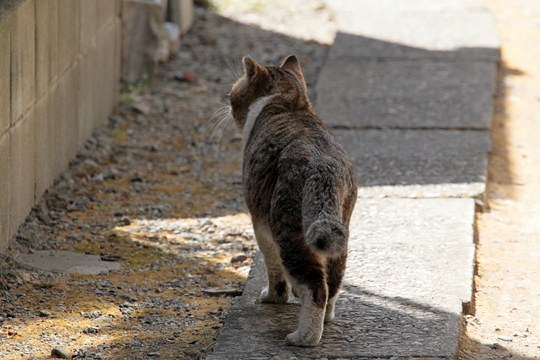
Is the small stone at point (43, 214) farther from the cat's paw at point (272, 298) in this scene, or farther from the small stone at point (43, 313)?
the cat's paw at point (272, 298)

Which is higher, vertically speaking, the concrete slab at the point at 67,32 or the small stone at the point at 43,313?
the concrete slab at the point at 67,32

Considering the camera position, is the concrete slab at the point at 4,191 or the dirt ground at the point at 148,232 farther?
the concrete slab at the point at 4,191

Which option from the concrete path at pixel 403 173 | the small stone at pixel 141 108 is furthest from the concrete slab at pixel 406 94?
the small stone at pixel 141 108

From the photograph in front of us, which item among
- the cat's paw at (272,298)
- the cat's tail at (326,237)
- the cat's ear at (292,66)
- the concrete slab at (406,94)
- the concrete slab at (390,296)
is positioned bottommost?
the cat's paw at (272,298)

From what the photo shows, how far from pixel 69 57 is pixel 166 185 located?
1.04 metres

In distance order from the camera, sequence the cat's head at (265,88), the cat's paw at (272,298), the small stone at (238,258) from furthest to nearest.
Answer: the small stone at (238,258) < the cat's head at (265,88) < the cat's paw at (272,298)

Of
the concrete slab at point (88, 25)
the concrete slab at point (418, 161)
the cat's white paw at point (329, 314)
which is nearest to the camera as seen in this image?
the cat's white paw at point (329, 314)

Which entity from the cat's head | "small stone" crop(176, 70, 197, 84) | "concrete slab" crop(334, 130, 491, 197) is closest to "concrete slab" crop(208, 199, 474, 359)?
A: "concrete slab" crop(334, 130, 491, 197)

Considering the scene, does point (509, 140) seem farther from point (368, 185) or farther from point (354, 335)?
point (354, 335)

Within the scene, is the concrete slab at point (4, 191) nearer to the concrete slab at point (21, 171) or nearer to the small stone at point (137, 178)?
the concrete slab at point (21, 171)

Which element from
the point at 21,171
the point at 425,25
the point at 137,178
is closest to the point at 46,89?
the point at 21,171

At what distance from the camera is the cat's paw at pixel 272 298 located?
472 cm

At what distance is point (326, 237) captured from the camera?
380cm

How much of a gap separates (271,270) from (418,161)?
260cm
